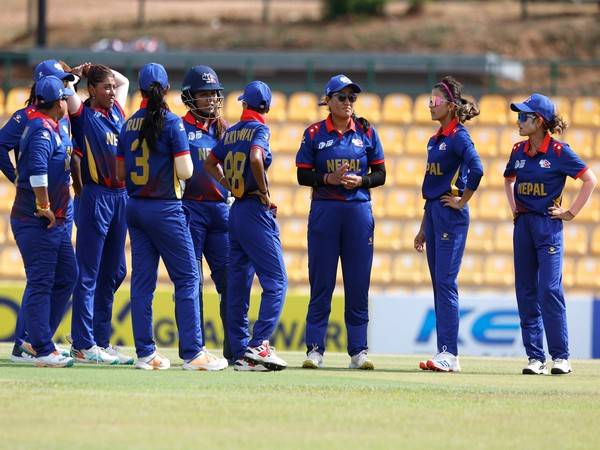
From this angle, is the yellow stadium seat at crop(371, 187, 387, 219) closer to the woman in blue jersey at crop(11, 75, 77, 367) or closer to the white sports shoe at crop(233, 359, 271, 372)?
the white sports shoe at crop(233, 359, 271, 372)

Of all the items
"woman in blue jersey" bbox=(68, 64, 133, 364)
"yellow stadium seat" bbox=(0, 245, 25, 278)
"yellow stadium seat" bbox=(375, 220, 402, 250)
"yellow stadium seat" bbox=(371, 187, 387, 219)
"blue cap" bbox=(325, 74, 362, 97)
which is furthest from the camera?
"yellow stadium seat" bbox=(371, 187, 387, 219)

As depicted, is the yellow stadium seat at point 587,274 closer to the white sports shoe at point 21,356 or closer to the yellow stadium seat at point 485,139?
the yellow stadium seat at point 485,139

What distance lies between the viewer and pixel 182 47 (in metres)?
37.9

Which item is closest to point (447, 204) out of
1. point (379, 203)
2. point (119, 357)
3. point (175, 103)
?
point (119, 357)

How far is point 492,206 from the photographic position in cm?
2030

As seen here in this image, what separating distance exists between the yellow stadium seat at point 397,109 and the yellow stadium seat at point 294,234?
235cm

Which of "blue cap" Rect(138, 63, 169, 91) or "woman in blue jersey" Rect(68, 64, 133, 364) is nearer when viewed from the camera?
"blue cap" Rect(138, 63, 169, 91)

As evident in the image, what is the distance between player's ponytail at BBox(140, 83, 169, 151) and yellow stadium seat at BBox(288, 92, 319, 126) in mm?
11161

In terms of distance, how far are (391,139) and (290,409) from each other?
1312cm

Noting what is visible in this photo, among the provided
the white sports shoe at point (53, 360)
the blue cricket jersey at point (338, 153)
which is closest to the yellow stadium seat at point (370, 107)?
the blue cricket jersey at point (338, 153)

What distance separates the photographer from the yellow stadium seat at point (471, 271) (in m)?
19.6

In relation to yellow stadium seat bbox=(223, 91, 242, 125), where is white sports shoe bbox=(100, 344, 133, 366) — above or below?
below

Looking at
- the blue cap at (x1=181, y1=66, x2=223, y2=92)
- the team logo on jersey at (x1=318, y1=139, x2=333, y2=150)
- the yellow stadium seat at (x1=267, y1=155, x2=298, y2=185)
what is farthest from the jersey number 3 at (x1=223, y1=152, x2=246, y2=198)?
the yellow stadium seat at (x1=267, y1=155, x2=298, y2=185)

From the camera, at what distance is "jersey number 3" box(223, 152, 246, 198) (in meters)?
10.1
